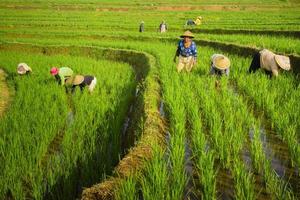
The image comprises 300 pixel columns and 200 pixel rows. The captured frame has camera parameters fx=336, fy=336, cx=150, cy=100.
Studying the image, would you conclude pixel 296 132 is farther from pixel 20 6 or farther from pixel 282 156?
pixel 20 6

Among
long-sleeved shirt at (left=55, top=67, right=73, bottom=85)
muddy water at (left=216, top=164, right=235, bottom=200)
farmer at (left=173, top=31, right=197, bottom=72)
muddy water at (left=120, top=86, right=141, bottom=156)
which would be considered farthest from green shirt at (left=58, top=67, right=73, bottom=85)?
muddy water at (left=216, top=164, right=235, bottom=200)

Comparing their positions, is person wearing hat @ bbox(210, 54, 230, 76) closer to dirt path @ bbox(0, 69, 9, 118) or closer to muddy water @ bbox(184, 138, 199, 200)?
muddy water @ bbox(184, 138, 199, 200)

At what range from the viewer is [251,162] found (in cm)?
307

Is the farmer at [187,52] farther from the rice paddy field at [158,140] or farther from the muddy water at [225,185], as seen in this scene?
the muddy water at [225,185]

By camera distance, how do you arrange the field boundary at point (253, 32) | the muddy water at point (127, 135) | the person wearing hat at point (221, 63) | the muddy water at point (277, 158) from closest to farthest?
1. the muddy water at point (277, 158)
2. the muddy water at point (127, 135)
3. the person wearing hat at point (221, 63)
4. the field boundary at point (253, 32)

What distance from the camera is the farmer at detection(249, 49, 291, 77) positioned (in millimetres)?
5620

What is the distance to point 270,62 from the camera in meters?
5.80

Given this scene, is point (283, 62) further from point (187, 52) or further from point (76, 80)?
point (76, 80)

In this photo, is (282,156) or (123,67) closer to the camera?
(282,156)

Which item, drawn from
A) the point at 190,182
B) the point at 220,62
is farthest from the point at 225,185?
the point at 220,62

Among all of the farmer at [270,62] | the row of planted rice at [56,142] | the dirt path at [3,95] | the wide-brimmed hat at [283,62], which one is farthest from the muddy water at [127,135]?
the wide-brimmed hat at [283,62]

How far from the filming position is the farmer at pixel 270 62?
221 inches

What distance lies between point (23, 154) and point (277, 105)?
3142 millimetres

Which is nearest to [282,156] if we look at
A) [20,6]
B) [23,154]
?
[23,154]
